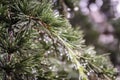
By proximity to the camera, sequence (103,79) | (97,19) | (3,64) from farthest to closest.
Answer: (97,19) < (103,79) < (3,64)

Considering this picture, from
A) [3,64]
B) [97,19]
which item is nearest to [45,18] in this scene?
[3,64]

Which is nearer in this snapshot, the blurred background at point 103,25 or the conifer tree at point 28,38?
the conifer tree at point 28,38

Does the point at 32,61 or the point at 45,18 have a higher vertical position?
the point at 45,18

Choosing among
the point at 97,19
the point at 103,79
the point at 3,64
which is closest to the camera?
the point at 3,64

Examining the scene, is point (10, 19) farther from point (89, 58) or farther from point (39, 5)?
point (89, 58)

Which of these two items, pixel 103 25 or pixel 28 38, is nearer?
pixel 28 38

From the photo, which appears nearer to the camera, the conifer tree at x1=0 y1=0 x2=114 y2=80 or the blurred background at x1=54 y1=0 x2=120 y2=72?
the conifer tree at x1=0 y1=0 x2=114 y2=80

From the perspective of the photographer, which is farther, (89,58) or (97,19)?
(97,19)
